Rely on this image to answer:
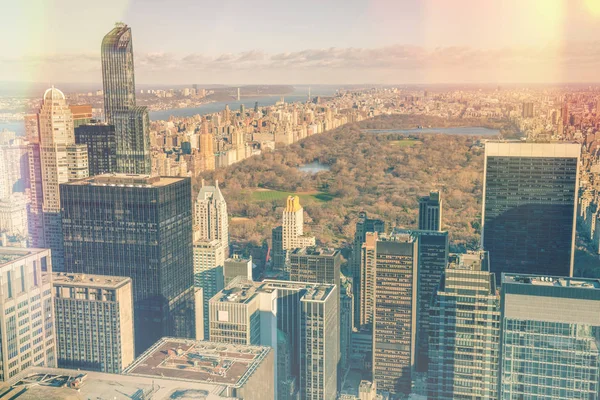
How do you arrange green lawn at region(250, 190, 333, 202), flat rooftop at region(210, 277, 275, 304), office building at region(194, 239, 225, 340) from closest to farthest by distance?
1. flat rooftop at region(210, 277, 275, 304)
2. office building at region(194, 239, 225, 340)
3. green lawn at region(250, 190, 333, 202)

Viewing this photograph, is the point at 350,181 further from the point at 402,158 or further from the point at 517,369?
the point at 517,369

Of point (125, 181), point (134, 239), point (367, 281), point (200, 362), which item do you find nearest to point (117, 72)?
point (125, 181)

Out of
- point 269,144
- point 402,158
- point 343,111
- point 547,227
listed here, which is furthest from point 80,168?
point 547,227

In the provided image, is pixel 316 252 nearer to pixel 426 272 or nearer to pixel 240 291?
pixel 426 272

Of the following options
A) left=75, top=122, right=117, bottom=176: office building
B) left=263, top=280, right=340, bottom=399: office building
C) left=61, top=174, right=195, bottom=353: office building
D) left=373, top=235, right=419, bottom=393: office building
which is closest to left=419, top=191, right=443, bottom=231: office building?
left=373, top=235, right=419, bottom=393: office building

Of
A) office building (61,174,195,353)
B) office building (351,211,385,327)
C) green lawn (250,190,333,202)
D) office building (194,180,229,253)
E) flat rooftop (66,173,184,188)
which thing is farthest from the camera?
green lawn (250,190,333,202)

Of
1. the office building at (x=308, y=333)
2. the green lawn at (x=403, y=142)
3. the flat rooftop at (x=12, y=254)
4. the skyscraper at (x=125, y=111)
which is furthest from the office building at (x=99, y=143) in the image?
the green lawn at (x=403, y=142)

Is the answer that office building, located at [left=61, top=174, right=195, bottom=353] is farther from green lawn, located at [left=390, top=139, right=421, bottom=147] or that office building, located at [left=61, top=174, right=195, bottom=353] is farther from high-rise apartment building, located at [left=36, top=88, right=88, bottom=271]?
green lawn, located at [left=390, top=139, right=421, bottom=147]
